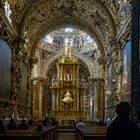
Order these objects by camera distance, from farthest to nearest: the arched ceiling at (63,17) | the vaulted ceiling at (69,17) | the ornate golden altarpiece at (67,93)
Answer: the ornate golden altarpiece at (67,93), the arched ceiling at (63,17), the vaulted ceiling at (69,17)

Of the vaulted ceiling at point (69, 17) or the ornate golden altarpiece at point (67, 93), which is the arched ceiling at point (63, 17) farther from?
the ornate golden altarpiece at point (67, 93)

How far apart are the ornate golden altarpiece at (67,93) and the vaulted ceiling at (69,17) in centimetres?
1012

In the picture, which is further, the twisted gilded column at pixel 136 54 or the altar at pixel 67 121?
the altar at pixel 67 121

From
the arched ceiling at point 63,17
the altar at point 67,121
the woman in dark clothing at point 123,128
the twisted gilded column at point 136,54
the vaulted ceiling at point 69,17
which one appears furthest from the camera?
the altar at point 67,121

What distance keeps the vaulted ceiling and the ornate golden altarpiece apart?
10123 millimetres

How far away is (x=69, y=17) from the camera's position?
28.9m

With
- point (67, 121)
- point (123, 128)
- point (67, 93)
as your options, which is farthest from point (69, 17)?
point (123, 128)

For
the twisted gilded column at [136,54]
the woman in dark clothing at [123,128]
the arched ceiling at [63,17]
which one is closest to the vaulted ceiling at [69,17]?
the arched ceiling at [63,17]

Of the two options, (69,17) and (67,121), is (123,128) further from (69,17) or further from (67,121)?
(67,121)

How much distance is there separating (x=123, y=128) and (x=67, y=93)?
33.2 m

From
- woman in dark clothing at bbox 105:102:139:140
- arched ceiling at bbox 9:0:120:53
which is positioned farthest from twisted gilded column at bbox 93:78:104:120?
woman in dark clothing at bbox 105:102:139:140

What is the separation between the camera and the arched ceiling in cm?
2377

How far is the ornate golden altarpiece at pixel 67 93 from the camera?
38.2 metres

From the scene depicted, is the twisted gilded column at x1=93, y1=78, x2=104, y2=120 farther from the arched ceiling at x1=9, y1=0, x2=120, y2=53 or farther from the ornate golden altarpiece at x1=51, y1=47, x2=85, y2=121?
the arched ceiling at x1=9, y1=0, x2=120, y2=53
